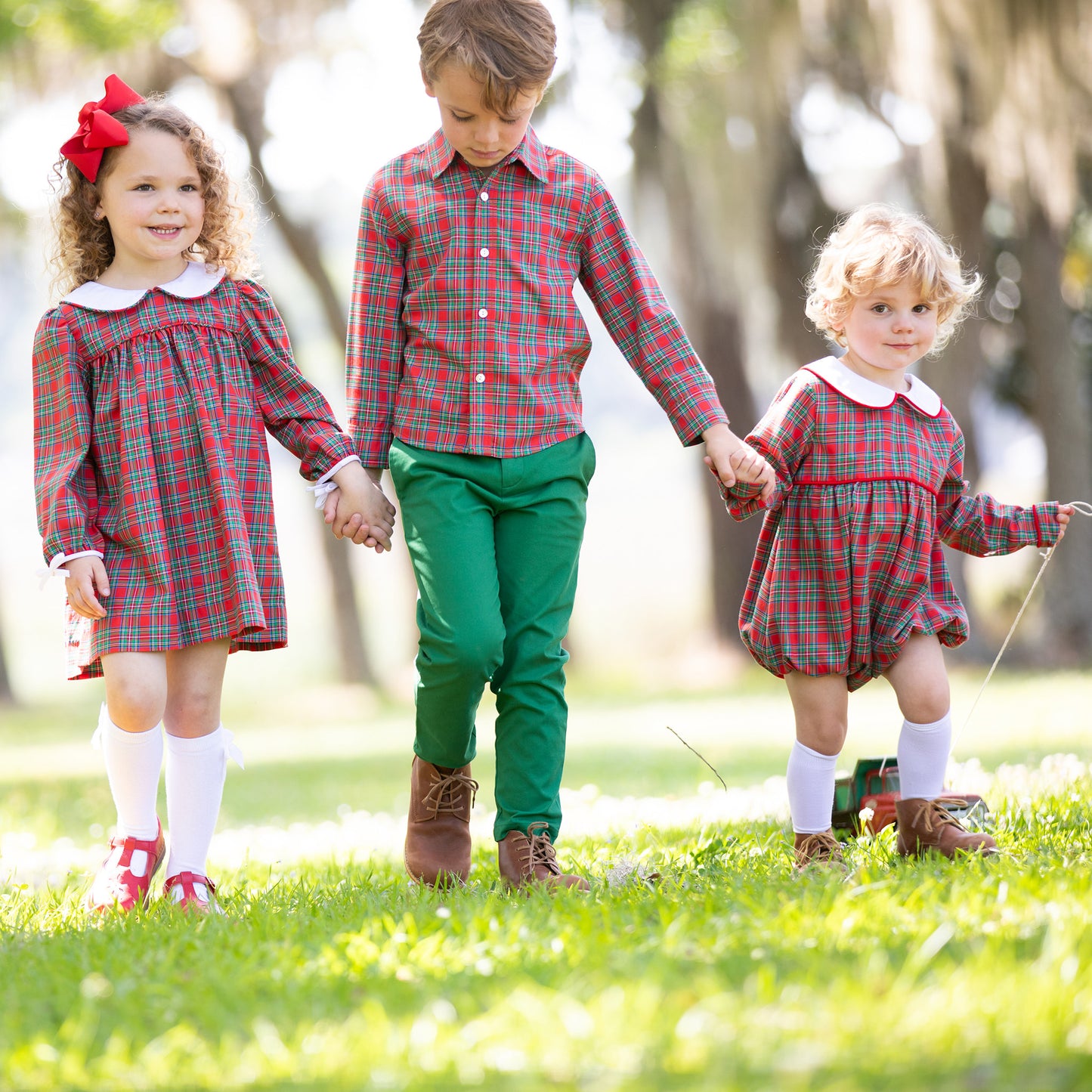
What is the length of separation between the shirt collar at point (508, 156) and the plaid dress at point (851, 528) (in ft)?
2.61

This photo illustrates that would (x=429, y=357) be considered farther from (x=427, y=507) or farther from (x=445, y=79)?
(x=445, y=79)

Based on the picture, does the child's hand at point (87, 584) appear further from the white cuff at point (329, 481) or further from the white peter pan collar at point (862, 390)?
the white peter pan collar at point (862, 390)

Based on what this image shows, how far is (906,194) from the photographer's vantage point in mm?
13188

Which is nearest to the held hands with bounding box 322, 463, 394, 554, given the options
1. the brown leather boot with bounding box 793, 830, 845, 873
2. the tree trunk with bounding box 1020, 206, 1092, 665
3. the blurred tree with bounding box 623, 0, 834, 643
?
the brown leather boot with bounding box 793, 830, 845, 873

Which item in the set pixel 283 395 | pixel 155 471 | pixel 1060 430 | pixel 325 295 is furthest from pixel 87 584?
pixel 325 295

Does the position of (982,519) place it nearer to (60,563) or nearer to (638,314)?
(638,314)

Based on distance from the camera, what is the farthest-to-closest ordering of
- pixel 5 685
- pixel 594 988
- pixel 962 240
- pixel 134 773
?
pixel 5 685 < pixel 962 240 < pixel 134 773 < pixel 594 988

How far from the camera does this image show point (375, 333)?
3270 mm

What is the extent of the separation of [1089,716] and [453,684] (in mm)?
5514

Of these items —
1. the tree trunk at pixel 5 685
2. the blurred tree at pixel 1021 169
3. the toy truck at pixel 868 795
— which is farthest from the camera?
the tree trunk at pixel 5 685

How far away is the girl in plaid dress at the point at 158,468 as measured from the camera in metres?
3.00

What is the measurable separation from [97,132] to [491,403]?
110 cm

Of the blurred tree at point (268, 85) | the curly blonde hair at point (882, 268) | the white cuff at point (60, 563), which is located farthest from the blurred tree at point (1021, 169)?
the white cuff at point (60, 563)

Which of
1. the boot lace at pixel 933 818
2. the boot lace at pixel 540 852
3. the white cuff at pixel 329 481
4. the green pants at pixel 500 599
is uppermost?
the white cuff at pixel 329 481
